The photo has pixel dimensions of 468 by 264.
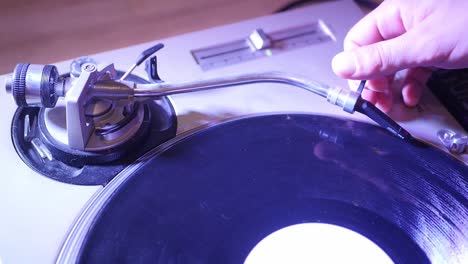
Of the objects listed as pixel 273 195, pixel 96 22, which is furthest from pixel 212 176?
pixel 96 22

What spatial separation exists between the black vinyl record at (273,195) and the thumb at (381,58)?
0.24 ft

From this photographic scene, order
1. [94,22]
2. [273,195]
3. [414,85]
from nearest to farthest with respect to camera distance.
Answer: [273,195] < [414,85] < [94,22]

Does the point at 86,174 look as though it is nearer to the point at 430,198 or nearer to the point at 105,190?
the point at 105,190

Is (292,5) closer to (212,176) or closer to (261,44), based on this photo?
(261,44)

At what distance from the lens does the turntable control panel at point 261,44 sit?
699 millimetres

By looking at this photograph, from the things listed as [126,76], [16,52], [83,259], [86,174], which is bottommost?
[83,259]

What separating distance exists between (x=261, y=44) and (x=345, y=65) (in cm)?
15

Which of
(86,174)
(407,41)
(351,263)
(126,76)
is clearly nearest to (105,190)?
(86,174)

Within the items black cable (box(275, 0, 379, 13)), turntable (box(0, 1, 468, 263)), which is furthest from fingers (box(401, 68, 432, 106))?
black cable (box(275, 0, 379, 13))

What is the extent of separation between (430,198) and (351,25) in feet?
1.09

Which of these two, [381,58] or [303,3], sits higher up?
[303,3]

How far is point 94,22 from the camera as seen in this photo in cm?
82

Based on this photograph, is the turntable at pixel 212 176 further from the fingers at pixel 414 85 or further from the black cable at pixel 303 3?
the black cable at pixel 303 3

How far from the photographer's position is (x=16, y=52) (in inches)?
30.0
